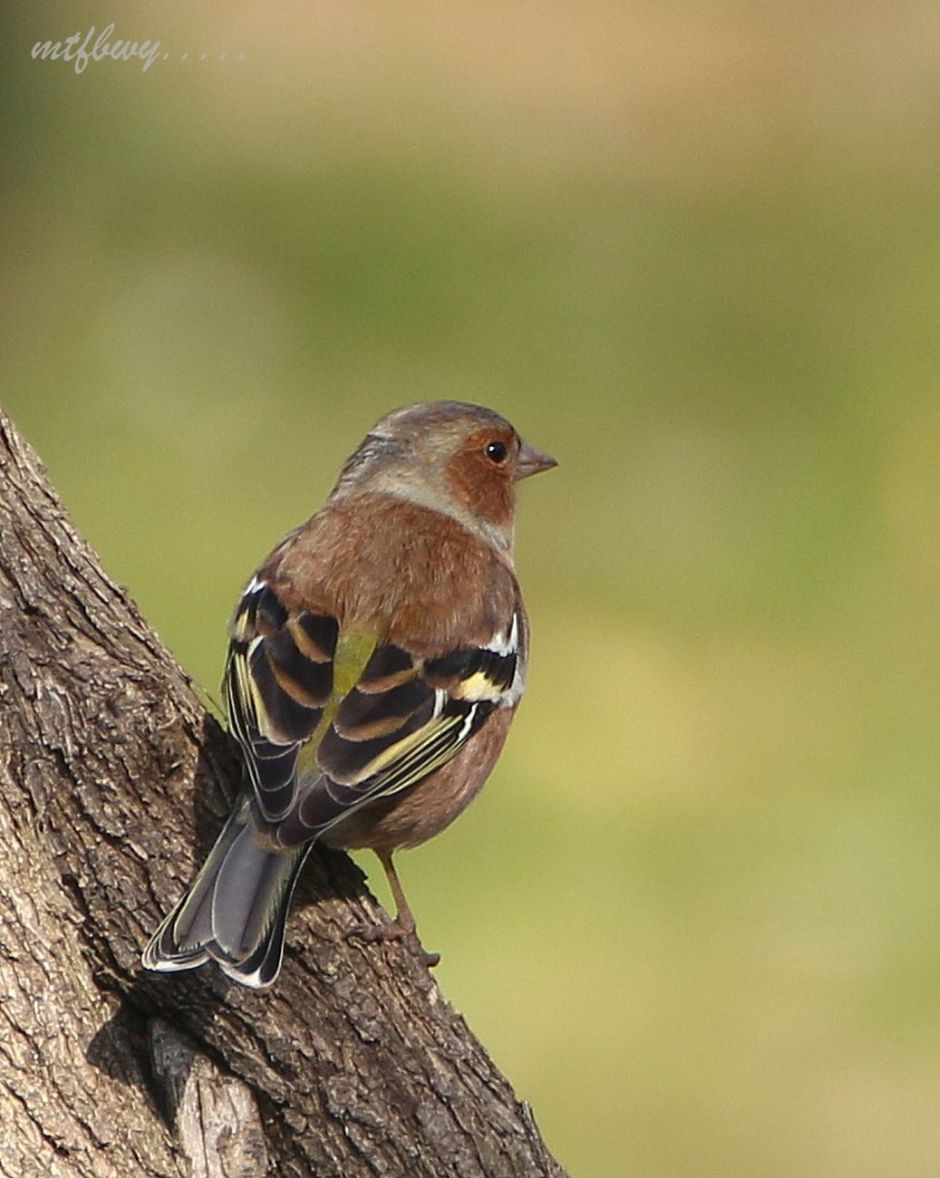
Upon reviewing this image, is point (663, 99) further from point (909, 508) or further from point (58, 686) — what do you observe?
point (58, 686)

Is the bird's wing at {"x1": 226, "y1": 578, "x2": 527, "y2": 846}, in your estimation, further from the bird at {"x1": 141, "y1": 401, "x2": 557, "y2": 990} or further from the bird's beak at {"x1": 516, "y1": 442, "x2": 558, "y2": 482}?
the bird's beak at {"x1": 516, "y1": 442, "x2": 558, "y2": 482}

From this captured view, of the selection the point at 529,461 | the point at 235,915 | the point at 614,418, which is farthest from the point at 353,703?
the point at 614,418

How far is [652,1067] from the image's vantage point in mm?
8812

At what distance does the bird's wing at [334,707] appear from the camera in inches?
163

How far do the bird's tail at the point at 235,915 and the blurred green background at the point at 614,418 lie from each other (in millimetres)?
4528

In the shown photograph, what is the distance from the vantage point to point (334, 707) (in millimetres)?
4434

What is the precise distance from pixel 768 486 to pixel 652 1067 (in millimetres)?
5236

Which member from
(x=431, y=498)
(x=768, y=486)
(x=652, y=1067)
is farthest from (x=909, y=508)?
(x=431, y=498)

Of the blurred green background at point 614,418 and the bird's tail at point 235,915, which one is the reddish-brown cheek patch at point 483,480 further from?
the blurred green background at point 614,418

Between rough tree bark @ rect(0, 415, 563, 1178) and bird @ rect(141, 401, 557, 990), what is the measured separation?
5.1 inches

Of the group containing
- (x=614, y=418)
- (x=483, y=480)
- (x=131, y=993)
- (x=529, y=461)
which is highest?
(x=614, y=418)

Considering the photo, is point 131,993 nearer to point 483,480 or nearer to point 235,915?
point 235,915

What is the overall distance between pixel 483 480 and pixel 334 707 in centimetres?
159

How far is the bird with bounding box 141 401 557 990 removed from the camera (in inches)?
154
